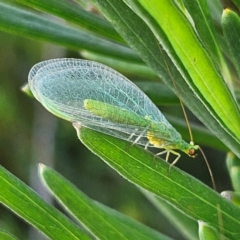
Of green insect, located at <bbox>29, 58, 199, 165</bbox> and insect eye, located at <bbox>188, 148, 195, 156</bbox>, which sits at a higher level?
green insect, located at <bbox>29, 58, 199, 165</bbox>

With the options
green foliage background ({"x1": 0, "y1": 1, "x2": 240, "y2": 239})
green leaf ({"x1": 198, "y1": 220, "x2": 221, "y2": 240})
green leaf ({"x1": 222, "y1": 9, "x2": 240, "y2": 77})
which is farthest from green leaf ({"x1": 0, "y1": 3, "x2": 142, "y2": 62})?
green foliage background ({"x1": 0, "y1": 1, "x2": 240, "y2": 239})

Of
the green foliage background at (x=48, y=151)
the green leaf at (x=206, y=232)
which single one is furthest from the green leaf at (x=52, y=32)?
the green foliage background at (x=48, y=151)

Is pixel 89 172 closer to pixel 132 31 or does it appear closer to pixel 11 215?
pixel 11 215

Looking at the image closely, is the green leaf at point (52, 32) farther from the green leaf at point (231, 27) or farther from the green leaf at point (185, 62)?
the green leaf at point (231, 27)

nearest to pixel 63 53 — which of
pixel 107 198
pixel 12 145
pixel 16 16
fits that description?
pixel 12 145

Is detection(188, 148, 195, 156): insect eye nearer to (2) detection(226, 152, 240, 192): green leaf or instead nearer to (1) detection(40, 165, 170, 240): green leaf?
(2) detection(226, 152, 240, 192): green leaf

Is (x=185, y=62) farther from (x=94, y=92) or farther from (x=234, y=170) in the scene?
(x=94, y=92)

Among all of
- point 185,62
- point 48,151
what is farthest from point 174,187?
point 48,151
